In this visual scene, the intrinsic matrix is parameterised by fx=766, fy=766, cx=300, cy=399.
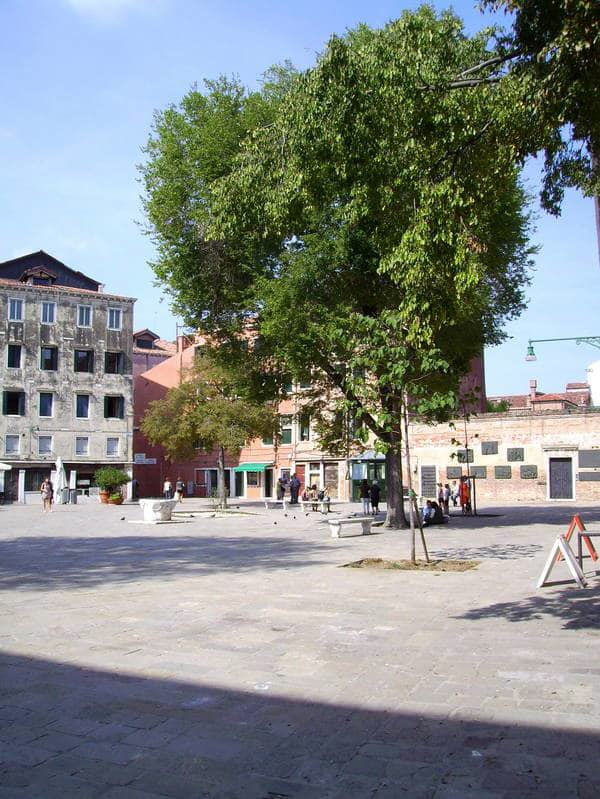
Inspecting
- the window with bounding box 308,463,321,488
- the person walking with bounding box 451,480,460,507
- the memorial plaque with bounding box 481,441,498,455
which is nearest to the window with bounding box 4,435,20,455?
the window with bounding box 308,463,321,488

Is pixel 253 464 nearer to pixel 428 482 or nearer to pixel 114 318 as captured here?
pixel 114 318

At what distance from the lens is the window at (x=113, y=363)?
54375 mm

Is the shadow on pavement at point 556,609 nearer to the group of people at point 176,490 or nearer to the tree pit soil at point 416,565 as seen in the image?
the tree pit soil at point 416,565

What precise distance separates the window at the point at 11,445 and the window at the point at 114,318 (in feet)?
33.2

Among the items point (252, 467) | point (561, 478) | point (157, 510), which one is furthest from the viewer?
point (252, 467)

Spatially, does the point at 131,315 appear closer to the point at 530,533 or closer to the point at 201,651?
the point at 530,533

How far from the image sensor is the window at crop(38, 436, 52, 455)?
51.4 m

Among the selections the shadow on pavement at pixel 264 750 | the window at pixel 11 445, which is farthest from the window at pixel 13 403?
the shadow on pavement at pixel 264 750

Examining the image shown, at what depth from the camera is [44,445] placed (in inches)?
2031

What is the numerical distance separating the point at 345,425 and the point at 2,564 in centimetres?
1341

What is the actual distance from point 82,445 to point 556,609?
47646mm

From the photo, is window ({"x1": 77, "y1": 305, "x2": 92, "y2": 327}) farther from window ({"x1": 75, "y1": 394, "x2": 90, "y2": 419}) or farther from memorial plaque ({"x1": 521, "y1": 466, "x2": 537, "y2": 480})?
memorial plaque ({"x1": 521, "y1": 466, "x2": 537, "y2": 480})

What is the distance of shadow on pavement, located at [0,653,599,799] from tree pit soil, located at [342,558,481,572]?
26.0ft

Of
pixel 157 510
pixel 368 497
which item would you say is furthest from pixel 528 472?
pixel 157 510
